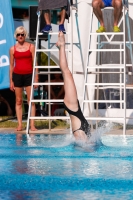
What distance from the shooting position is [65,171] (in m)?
5.15

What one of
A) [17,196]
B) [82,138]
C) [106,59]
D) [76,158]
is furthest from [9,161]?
[106,59]

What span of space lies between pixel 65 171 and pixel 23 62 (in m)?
4.50

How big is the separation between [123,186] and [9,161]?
5.42 ft

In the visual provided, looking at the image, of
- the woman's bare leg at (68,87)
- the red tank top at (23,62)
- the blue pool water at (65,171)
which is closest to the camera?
the blue pool water at (65,171)

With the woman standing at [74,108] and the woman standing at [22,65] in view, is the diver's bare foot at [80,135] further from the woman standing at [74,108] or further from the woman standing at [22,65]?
the woman standing at [22,65]

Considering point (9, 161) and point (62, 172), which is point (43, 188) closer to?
point (62, 172)

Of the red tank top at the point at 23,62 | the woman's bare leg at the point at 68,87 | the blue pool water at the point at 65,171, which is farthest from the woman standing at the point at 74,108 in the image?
the red tank top at the point at 23,62

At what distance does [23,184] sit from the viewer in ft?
15.2

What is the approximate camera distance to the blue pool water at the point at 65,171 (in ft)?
14.3

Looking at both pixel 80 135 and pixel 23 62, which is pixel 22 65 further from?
pixel 80 135

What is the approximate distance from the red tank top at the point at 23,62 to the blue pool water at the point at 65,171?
7.02 ft

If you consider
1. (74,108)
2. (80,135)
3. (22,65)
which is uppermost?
(22,65)

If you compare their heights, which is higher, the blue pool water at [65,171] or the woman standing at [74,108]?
the woman standing at [74,108]

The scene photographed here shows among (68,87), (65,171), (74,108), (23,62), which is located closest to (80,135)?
(74,108)
